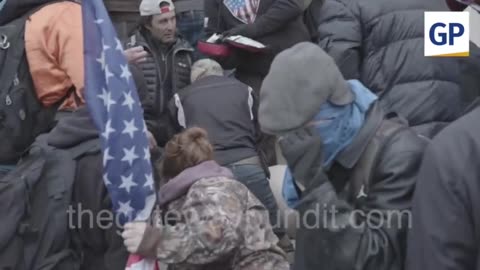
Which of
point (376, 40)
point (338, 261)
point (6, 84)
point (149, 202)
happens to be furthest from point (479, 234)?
point (6, 84)

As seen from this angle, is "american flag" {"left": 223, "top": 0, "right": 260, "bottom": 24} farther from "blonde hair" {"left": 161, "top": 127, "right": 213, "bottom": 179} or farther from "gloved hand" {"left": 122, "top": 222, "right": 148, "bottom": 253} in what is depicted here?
"gloved hand" {"left": 122, "top": 222, "right": 148, "bottom": 253}

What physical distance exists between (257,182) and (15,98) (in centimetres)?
148

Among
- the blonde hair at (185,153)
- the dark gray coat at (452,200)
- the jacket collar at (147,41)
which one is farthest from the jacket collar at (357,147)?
the jacket collar at (147,41)

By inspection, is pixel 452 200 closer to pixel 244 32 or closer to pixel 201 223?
pixel 201 223

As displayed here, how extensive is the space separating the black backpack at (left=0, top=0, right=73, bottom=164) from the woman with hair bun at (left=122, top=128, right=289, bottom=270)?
1228 millimetres

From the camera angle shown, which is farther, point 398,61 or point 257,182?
point 257,182

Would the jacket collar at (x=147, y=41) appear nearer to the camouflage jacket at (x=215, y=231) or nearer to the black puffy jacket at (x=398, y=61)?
the black puffy jacket at (x=398, y=61)

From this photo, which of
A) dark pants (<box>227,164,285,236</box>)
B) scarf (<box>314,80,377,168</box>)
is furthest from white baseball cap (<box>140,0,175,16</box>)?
scarf (<box>314,80,377,168</box>)

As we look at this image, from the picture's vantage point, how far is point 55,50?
5.48m

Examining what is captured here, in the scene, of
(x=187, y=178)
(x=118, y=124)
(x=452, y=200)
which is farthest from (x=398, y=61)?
(x=452, y=200)

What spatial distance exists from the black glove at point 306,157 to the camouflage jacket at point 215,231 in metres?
0.77

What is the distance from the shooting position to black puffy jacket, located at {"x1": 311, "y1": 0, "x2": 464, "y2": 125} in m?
5.36

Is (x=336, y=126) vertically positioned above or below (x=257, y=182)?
above

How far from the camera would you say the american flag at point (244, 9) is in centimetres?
722
